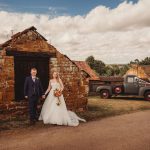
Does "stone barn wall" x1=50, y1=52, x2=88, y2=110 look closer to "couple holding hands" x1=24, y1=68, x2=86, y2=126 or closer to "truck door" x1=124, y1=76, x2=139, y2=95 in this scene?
"couple holding hands" x1=24, y1=68, x2=86, y2=126

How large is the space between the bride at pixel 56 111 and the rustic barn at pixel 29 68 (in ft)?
4.57

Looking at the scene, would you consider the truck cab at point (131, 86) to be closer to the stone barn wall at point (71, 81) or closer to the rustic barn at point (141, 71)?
the stone barn wall at point (71, 81)

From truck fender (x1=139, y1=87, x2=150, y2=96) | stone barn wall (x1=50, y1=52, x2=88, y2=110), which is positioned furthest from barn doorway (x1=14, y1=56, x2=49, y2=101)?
truck fender (x1=139, y1=87, x2=150, y2=96)

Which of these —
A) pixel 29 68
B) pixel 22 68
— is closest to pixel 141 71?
pixel 29 68

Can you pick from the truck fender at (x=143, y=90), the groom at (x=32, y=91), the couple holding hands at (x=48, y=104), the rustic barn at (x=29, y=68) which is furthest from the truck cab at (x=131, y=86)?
the groom at (x=32, y=91)

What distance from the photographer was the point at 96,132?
8.93 metres

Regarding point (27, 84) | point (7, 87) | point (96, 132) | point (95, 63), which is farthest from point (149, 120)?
point (95, 63)

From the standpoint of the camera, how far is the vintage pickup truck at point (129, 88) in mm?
20203

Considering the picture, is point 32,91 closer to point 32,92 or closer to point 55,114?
point 32,92

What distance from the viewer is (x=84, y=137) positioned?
8188mm

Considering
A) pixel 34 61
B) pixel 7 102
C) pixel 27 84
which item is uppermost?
pixel 34 61

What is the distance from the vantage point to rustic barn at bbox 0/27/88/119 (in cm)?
1104

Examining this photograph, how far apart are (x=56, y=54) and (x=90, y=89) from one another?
11812 millimetres

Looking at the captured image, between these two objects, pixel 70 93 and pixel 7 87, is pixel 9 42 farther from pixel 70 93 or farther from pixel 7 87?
pixel 70 93
